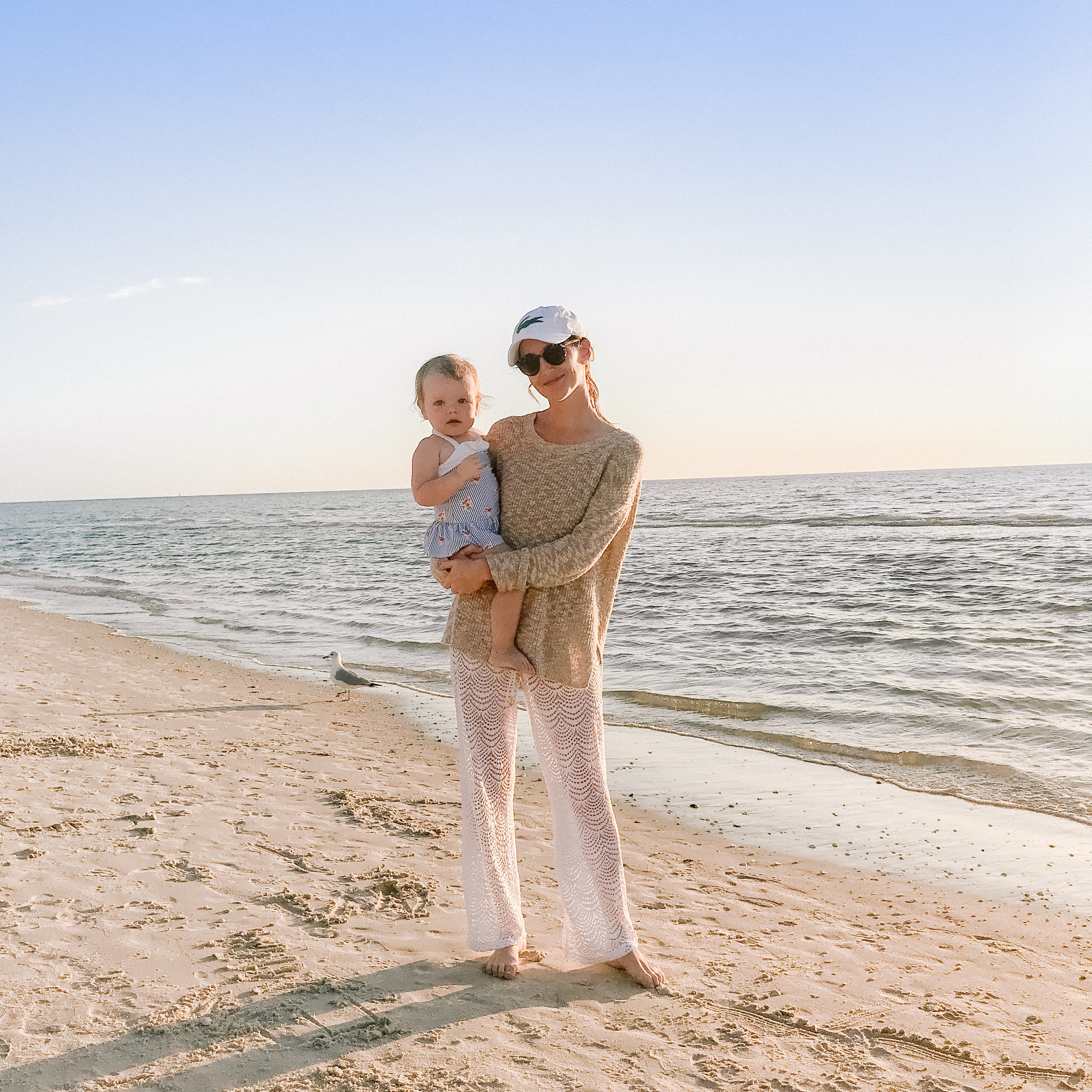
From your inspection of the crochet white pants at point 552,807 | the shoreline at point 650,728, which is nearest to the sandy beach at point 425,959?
the crochet white pants at point 552,807

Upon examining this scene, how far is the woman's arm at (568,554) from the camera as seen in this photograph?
9.43 feet

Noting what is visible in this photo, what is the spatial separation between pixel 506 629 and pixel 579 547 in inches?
14.5

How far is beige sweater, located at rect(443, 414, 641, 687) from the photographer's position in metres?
2.89

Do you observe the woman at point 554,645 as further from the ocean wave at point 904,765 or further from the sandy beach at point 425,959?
the ocean wave at point 904,765

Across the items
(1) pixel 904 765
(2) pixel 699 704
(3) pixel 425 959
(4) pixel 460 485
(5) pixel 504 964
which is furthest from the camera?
(2) pixel 699 704

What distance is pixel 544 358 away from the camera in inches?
116

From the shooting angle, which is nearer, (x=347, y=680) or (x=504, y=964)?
(x=504, y=964)

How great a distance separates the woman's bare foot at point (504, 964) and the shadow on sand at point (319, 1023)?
2 centimetres

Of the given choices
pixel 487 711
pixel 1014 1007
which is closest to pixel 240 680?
pixel 487 711

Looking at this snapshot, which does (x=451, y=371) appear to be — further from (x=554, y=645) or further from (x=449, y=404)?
(x=554, y=645)

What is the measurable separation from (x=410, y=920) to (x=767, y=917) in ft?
5.30

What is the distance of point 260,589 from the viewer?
21203 mm

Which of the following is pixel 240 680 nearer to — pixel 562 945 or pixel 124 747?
pixel 124 747

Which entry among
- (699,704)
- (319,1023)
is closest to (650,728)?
(699,704)
